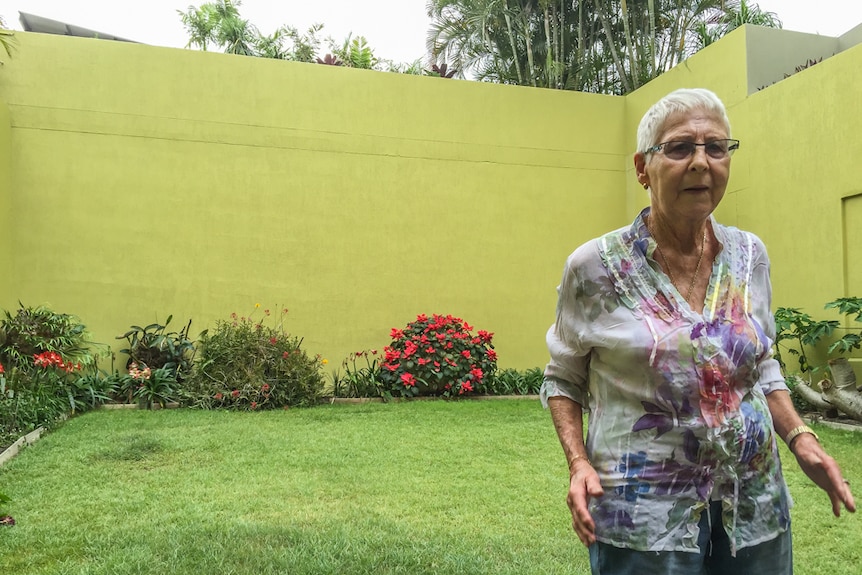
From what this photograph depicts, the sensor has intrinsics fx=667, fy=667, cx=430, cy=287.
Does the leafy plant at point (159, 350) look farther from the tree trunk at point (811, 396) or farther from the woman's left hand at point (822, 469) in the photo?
the woman's left hand at point (822, 469)

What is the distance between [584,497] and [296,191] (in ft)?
26.5

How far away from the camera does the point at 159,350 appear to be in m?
8.00

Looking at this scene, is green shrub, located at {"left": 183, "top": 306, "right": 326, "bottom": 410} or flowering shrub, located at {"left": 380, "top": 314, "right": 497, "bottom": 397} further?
flowering shrub, located at {"left": 380, "top": 314, "right": 497, "bottom": 397}

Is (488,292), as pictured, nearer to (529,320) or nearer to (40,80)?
(529,320)

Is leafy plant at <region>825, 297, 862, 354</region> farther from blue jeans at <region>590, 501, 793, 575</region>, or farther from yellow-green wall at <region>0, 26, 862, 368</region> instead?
blue jeans at <region>590, 501, 793, 575</region>

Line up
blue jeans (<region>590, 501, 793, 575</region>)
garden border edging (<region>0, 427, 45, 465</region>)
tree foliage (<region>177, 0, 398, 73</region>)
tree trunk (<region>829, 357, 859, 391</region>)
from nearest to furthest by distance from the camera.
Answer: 1. blue jeans (<region>590, 501, 793, 575</region>)
2. garden border edging (<region>0, 427, 45, 465</region>)
3. tree trunk (<region>829, 357, 859, 391</region>)
4. tree foliage (<region>177, 0, 398, 73</region>)

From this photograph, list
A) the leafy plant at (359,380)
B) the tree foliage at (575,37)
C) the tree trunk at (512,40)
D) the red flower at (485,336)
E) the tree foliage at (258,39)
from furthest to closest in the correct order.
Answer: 1. the tree foliage at (258,39)
2. the tree trunk at (512,40)
3. the tree foliage at (575,37)
4. the red flower at (485,336)
5. the leafy plant at (359,380)

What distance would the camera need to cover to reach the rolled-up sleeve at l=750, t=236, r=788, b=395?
1442 millimetres

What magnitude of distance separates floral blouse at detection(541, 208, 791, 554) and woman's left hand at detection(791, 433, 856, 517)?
0.10m

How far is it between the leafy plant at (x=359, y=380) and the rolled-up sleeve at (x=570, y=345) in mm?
6633

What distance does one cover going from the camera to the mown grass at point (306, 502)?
9.96ft

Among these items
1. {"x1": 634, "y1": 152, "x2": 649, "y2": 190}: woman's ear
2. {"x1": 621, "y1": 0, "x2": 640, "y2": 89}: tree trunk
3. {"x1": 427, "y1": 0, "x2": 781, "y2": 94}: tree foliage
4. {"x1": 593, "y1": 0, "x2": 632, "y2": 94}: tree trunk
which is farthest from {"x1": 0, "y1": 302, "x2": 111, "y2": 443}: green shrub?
{"x1": 593, "y1": 0, "x2": 632, "y2": 94}: tree trunk

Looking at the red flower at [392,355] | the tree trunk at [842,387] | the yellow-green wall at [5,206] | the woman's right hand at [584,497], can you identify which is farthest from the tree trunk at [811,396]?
the yellow-green wall at [5,206]

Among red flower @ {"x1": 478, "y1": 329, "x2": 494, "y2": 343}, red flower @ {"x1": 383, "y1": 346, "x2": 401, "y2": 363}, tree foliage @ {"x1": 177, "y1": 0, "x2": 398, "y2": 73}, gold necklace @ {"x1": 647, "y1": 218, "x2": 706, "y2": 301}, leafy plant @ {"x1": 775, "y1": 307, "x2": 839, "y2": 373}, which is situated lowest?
red flower @ {"x1": 383, "y1": 346, "x2": 401, "y2": 363}
